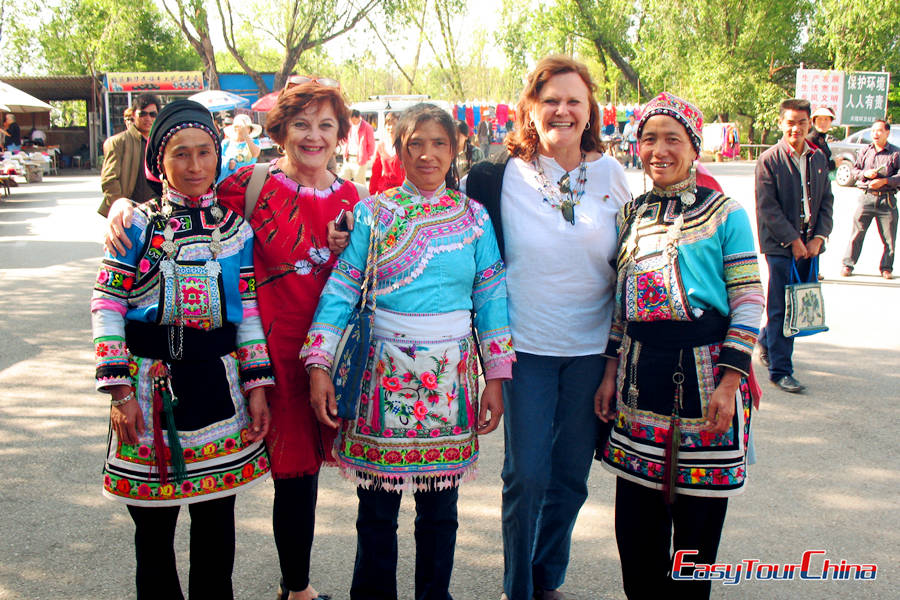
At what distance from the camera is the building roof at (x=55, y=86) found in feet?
105

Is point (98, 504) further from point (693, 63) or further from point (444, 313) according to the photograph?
point (693, 63)

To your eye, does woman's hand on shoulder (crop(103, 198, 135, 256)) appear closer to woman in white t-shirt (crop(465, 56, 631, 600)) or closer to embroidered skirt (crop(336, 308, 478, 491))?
embroidered skirt (crop(336, 308, 478, 491))

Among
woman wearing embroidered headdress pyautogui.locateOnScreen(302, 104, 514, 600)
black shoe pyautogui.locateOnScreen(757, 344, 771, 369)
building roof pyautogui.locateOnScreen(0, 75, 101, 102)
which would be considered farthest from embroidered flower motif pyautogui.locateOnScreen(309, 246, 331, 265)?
building roof pyautogui.locateOnScreen(0, 75, 101, 102)

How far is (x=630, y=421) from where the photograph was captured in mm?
2521

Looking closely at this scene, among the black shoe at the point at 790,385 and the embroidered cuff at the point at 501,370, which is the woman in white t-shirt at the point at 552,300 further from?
the black shoe at the point at 790,385

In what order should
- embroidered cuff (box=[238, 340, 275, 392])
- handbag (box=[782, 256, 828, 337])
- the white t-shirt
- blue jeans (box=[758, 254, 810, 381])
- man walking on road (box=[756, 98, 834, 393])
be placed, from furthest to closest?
man walking on road (box=[756, 98, 834, 393]), blue jeans (box=[758, 254, 810, 381]), handbag (box=[782, 256, 828, 337]), the white t-shirt, embroidered cuff (box=[238, 340, 275, 392])

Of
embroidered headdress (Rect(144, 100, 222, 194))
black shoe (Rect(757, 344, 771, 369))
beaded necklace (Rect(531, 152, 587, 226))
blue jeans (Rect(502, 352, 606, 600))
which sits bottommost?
black shoe (Rect(757, 344, 771, 369))

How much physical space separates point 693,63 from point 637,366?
35.9 meters

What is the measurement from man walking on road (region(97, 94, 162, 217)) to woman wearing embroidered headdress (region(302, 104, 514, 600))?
3.61 meters

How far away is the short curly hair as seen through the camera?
2625 mm

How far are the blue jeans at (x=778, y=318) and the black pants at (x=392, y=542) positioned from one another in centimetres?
367

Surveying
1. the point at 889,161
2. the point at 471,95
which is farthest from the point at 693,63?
the point at 889,161

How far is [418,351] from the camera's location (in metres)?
2.47

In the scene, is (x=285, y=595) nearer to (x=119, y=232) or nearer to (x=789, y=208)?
(x=119, y=232)
